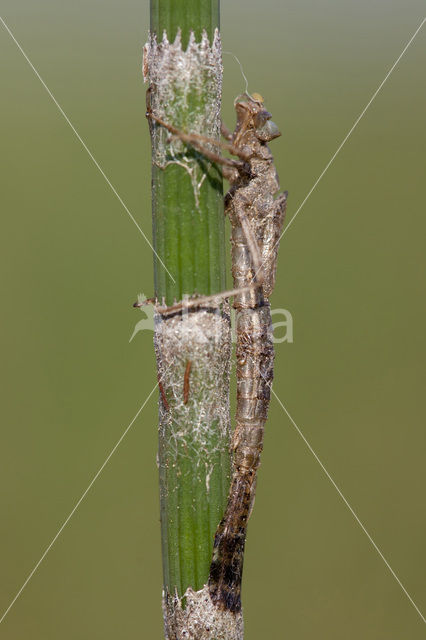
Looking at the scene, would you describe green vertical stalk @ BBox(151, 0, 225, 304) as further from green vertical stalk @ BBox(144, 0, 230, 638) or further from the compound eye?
the compound eye

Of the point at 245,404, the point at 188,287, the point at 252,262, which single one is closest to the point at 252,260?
the point at 252,262

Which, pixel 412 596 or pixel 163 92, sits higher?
pixel 163 92

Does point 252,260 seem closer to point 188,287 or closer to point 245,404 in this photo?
point 245,404

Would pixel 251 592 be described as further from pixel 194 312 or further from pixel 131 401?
pixel 194 312

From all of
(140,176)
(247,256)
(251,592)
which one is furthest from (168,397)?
(140,176)

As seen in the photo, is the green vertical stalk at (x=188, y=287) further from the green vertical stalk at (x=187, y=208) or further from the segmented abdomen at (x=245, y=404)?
the segmented abdomen at (x=245, y=404)

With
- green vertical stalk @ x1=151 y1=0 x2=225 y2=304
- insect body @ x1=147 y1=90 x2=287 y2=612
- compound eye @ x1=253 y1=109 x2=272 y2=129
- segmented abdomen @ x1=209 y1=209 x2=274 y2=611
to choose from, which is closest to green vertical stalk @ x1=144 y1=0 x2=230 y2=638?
green vertical stalk @ x1=151 y1=0 x2=225 y2=304

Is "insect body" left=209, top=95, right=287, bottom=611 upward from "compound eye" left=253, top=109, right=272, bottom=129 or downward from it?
downward
